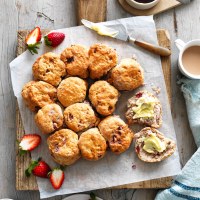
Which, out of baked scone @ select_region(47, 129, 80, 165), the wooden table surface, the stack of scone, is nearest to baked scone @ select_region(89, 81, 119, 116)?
the stack of scone

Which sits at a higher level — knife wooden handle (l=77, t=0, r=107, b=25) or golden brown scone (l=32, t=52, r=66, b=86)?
knife wooden handle (l=77, t=0, r=107, b=25)

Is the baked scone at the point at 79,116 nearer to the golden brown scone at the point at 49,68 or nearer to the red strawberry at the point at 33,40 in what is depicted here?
the golden brown scone at the point at 49,68

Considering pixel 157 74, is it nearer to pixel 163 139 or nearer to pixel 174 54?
pixel 174 54

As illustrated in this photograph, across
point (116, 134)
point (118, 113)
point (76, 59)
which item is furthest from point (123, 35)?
point (116, 134)

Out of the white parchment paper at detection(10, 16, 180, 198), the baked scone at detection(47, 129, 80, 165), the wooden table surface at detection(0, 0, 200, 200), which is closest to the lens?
the baked scone at detection(47, 129, 80, 165)

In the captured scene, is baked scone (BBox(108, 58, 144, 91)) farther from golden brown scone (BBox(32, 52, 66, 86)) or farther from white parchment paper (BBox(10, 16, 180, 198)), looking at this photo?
golden brown scone (BBox(32, 52, 66, 86))

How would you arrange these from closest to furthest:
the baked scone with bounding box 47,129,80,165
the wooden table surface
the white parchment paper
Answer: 1. the baked scone with bounding box 47,129,80,165
2. the white parchment paper
3. the wooden table surface

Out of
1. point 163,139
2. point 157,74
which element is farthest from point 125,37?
point 163,139
